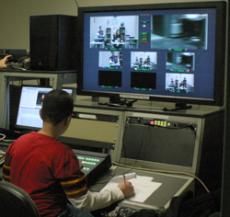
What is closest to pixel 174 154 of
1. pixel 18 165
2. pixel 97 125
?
pixel 97 125

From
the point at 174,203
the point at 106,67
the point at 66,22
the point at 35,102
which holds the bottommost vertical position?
the point at 174,203

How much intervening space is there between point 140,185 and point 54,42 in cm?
110

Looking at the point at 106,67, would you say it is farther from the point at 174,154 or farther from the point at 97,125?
the point at 174,154

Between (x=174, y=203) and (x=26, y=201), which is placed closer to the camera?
(x=26, y=201)

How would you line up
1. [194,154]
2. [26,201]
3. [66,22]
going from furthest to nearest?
[66,22], [194,154], [26,201]

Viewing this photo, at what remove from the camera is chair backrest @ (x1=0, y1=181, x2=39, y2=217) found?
1.52 metres

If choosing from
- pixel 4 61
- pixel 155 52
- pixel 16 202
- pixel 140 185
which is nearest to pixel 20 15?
pixel 4 61

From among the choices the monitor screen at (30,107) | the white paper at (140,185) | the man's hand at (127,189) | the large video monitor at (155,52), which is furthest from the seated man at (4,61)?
the man's hand at (127,189)

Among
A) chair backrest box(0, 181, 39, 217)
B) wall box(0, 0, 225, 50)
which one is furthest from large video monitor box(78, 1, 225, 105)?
wall box(0, 0, 225, 50)

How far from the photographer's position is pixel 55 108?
5.81 feet

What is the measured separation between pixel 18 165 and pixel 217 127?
1.11 metres

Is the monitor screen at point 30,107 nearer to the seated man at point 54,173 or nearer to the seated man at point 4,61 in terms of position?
the seated man at point 4,61

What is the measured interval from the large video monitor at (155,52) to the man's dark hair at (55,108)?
0.66m

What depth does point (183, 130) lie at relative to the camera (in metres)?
2.15
